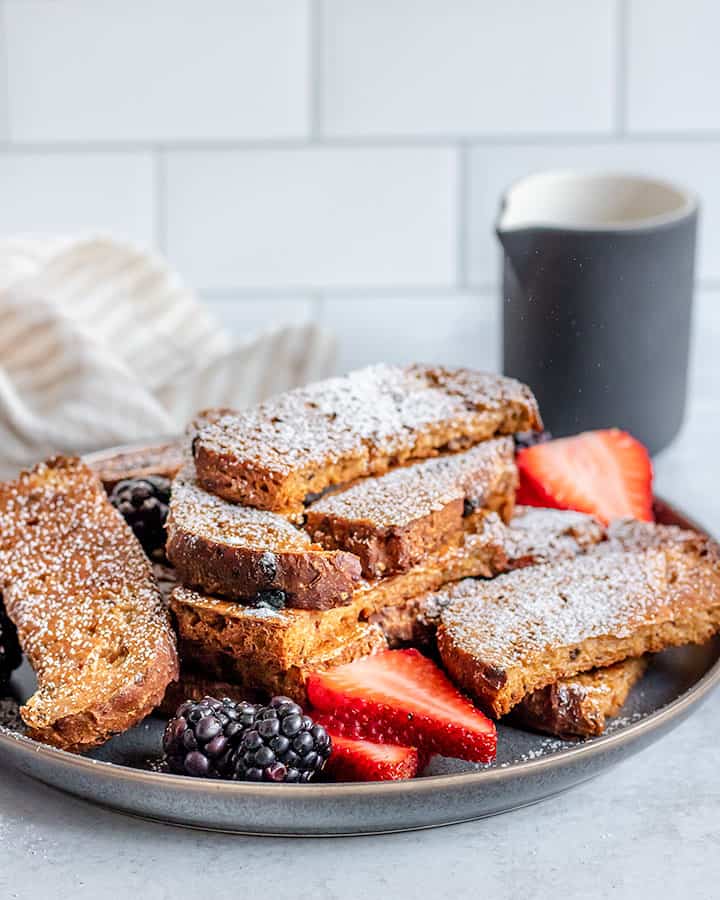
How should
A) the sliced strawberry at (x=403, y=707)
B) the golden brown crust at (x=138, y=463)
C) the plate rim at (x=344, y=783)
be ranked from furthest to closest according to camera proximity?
the golden brown crust at (x=138, y=463)
the sliced strawberry at (x=403, y=707)
the plate rim at (x=344, y=783)

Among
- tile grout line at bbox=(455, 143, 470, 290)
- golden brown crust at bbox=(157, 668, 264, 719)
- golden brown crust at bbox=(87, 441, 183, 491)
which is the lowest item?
golden brown crust at bbox=(157, 668, 264, 719)

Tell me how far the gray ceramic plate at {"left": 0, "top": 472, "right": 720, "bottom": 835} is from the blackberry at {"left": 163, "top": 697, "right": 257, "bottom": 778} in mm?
35

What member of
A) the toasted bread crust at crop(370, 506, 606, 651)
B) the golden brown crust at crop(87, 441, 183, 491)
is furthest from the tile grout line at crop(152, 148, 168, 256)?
the toasted bread crust at crop(370, 506, 606, 651)

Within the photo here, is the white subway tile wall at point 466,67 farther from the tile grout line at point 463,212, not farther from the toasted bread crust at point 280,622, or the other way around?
the toasted bread crust at point 280,622

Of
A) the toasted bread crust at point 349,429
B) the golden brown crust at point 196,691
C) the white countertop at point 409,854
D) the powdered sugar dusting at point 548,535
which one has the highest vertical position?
the toasted bread crust at point 349,429

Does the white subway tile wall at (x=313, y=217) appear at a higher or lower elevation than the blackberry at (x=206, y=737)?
higher

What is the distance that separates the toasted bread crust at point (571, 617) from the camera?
108 cm

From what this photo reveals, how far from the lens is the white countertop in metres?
0.94

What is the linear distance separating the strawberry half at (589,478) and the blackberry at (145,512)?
43 centimetres

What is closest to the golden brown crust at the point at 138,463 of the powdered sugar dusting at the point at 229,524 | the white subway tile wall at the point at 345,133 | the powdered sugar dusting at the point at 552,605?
the powdered sugar dusting at the point at 229,524

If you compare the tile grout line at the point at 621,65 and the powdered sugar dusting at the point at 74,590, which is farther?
the tile grout line at the point at 621,65

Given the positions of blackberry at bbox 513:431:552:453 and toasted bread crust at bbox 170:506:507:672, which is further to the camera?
blackberry at bbox 513:431:552:453

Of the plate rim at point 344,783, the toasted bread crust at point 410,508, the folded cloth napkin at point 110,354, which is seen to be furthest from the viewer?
the folded cloth napkin at point 110,354

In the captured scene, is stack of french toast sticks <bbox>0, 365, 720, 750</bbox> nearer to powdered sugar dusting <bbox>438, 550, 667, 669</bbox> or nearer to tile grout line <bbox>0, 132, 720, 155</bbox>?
powdered sugar dusting <bbox>438, 550, 667, 669</bbox>
